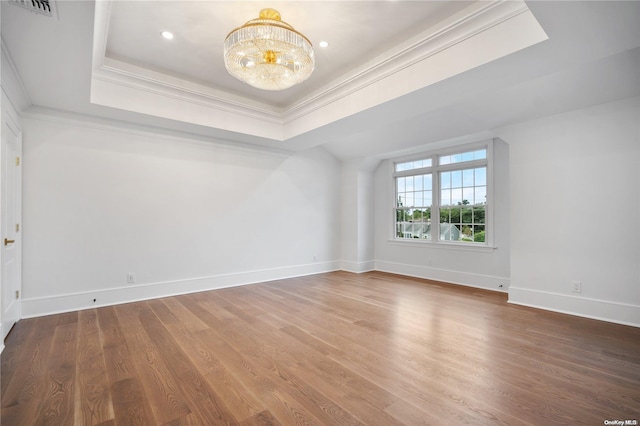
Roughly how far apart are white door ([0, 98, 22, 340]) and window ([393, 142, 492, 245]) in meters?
6.27

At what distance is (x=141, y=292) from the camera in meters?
4.46

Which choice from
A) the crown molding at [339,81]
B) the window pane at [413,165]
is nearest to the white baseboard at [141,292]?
the crown molding at [339,81]

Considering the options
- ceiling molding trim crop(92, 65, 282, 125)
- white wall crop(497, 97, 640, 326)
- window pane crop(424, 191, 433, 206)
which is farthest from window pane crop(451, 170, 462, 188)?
ceiling molding trim crop(92, 65, 282, 125)

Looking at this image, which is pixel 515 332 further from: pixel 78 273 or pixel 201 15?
pixel 78 273

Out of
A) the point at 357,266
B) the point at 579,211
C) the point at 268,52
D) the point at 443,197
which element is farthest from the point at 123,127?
the point at 579,211

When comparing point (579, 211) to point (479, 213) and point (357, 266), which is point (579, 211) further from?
point (357, 266)

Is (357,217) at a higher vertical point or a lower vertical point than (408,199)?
lower

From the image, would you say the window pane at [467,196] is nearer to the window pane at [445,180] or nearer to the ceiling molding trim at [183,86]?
the window pane at [445,180]

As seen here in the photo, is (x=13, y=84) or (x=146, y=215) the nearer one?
(x=13, y=84)

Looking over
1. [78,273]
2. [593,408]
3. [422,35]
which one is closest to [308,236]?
[78,273]

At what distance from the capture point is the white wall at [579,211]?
3.53 meters

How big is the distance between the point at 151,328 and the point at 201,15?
330cm

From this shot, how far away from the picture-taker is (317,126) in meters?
4.61

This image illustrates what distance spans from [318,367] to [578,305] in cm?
359
